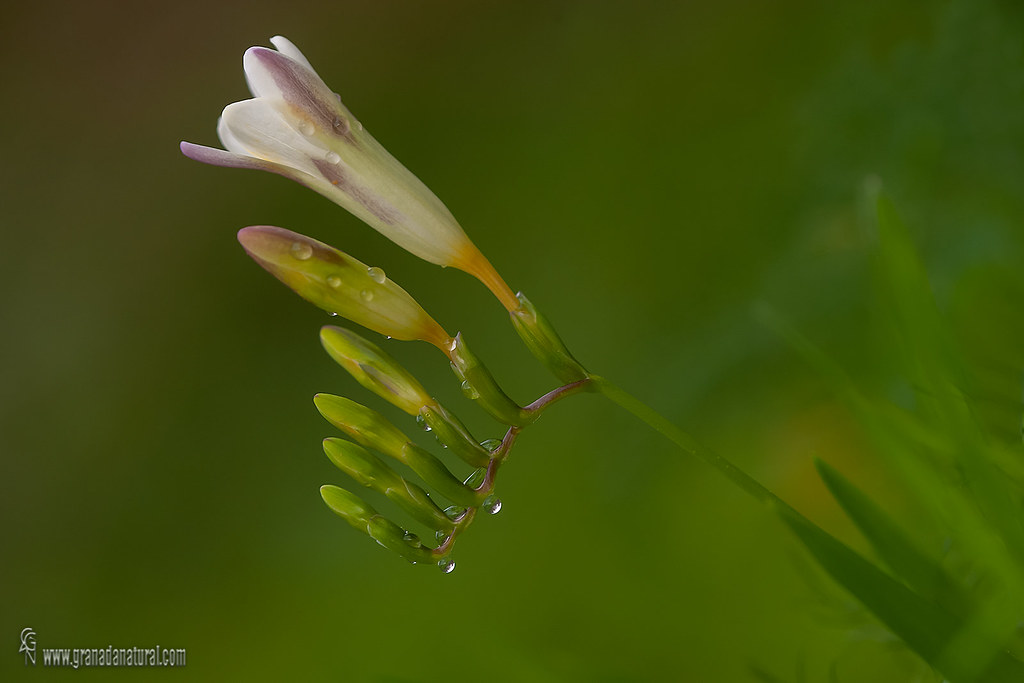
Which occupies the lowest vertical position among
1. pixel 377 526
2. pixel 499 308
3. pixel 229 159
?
pixel 377 526

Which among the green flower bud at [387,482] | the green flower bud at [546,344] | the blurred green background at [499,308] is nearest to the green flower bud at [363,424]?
the green flower bud at [387,482]

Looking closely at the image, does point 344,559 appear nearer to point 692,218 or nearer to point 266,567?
point 266,567

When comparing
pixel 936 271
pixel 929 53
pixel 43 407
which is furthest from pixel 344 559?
pixel 929 53

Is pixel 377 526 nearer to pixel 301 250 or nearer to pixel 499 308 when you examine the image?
pixel 301 250

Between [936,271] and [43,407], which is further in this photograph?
[43,407]

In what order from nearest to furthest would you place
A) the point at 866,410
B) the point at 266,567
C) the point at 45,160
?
the point at 866,410 → the point at 266,567 → the point at 45,160

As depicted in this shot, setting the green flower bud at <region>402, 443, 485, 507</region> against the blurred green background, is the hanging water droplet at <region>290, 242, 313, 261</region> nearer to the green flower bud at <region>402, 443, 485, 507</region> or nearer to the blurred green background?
the green flower bud at <region>402, 443, 485, 507</region>

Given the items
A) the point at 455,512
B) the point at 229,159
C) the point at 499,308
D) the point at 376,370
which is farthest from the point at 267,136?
the point at 499,308
